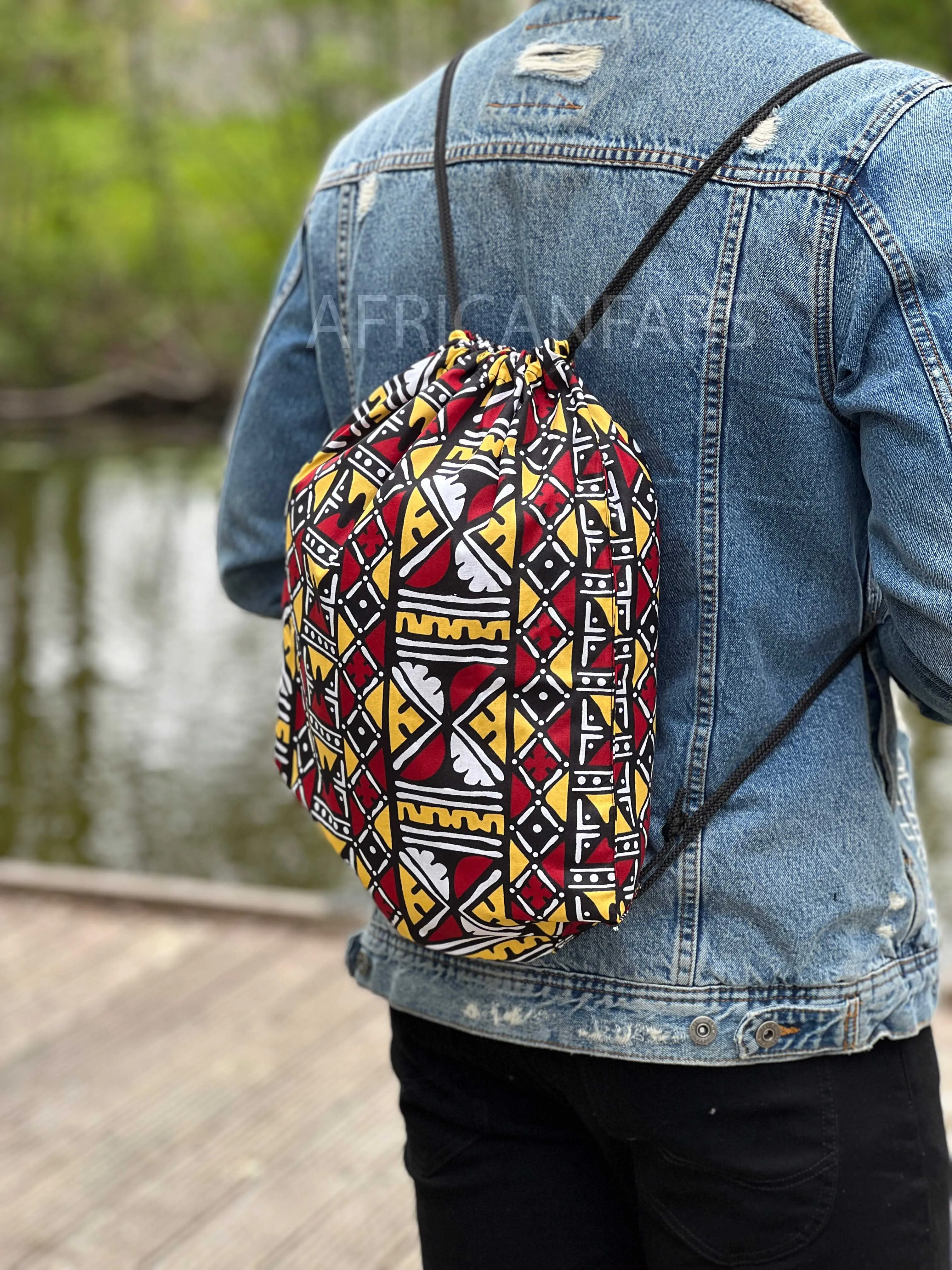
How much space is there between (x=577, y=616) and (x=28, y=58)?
1929 cm

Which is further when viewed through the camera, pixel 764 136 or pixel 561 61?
pixel 561 61

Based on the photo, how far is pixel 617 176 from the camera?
3.36 ft

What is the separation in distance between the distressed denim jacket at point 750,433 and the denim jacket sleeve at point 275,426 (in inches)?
6.9

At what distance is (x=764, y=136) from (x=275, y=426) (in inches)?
20.3

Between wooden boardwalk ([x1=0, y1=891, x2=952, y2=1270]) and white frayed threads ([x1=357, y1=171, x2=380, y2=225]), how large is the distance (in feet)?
5.45

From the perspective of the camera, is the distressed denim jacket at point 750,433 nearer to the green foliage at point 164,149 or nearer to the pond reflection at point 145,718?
the pond reflection at point 145,718

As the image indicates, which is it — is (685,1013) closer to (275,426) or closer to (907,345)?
(907,345)

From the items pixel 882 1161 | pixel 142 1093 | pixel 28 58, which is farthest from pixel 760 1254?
pixel 28 58

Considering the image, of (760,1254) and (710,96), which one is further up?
(710,96)

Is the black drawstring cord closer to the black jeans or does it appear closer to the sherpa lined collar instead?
the black jeans

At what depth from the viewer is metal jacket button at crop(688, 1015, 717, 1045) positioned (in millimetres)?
1011

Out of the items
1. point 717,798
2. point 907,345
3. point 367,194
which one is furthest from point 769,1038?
point 367,194

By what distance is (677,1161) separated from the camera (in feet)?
3.30

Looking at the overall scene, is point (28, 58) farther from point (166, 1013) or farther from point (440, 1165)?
point (440, 1165)
